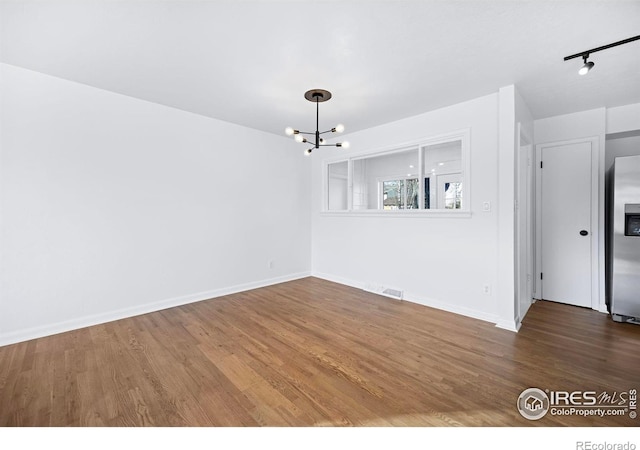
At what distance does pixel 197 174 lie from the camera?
3.97 meters

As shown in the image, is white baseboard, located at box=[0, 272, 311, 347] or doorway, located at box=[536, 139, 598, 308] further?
doorway, located at box=[536, 139, 598, 308]

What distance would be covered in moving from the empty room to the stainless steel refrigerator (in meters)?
0.02

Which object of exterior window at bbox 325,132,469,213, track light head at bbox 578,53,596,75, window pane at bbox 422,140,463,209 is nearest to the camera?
track light head at bbox 578,53,596,75

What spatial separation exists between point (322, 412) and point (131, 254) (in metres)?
3.01

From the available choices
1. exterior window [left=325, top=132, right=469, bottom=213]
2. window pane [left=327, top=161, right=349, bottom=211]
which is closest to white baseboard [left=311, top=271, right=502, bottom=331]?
exterior window [left=325, top=132, right=469, bottom=213]

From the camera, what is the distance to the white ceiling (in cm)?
190

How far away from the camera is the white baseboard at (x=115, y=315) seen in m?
2.73

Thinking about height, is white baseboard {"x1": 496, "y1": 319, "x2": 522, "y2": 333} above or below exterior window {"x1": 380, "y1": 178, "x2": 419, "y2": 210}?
below

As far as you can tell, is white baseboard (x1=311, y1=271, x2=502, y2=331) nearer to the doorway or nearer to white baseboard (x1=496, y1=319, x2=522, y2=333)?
white baseboard (x1=496, y1=319, x2=522, y2=333)

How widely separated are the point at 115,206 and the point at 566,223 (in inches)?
233

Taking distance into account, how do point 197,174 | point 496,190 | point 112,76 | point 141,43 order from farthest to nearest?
1. point 197,174
2. point 496,190
3. point 112,76
4. point 141,43

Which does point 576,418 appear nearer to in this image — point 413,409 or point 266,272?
point 413,409

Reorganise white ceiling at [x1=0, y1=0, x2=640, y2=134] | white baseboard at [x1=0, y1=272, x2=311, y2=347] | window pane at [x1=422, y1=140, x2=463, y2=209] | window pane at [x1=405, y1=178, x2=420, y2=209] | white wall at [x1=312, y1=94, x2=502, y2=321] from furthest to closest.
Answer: window pane at [x1=405, y1=178, x2=420, y2=209], window pane at [x1=422, y1=140, x2=463, y2=209], white wall at [x1=312, y1=94, x2=502, y2=321], white baseboard at [x1=0, y1=272, x2=311, y2=347], white ceiling at [x1=0, y1=0, x2=640, y2=134]
